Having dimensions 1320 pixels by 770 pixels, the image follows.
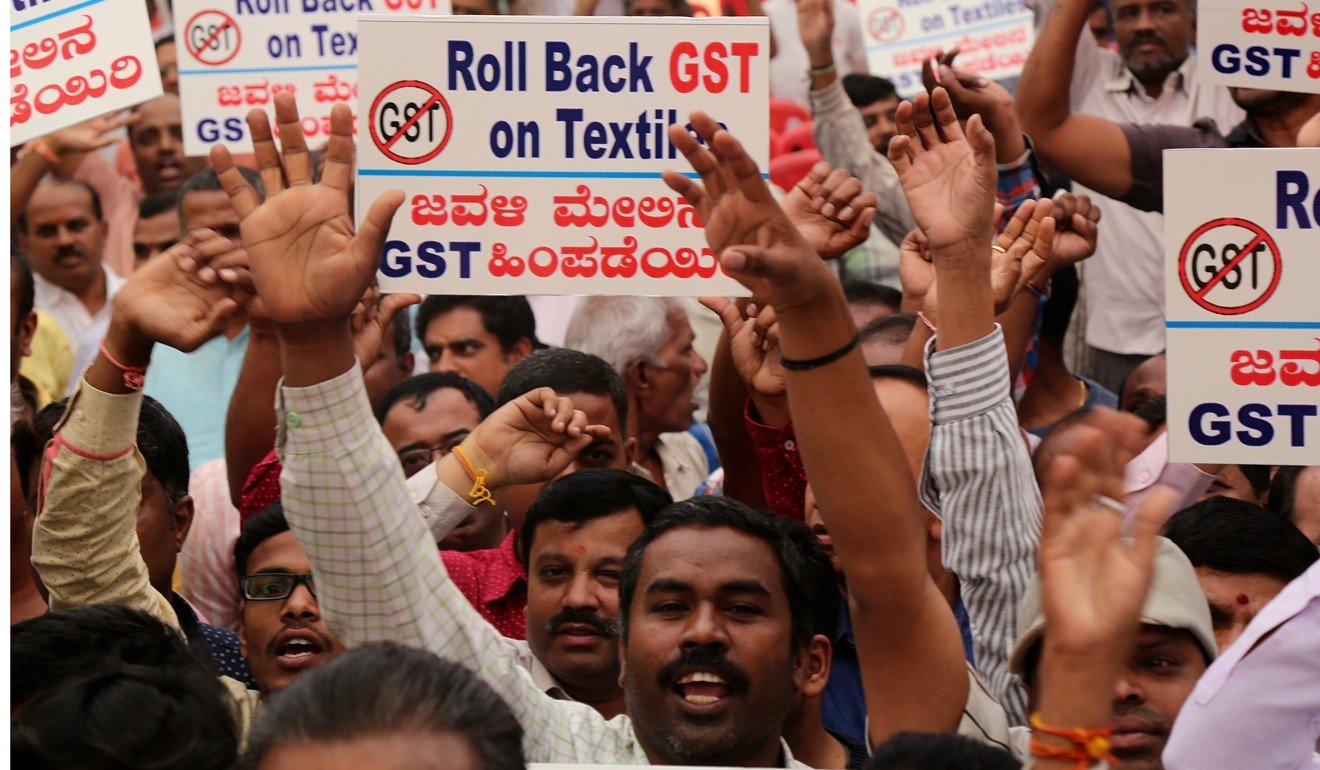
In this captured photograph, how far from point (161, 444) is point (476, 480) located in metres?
0.82

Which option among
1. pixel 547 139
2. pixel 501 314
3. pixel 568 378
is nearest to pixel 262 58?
pixel 501 314

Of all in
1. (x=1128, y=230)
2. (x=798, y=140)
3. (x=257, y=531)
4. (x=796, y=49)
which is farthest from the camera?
(x=796, y=49)

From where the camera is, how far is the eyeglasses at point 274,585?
429cm

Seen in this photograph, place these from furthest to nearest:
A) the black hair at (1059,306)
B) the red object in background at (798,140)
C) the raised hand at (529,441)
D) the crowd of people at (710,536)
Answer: the red object in background at (798,140) < the black hair at (1059,306) < the raised hand at (529,441) < the crowd of people at (710,536)

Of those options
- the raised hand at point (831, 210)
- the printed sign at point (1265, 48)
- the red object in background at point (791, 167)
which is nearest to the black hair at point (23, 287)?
the raised hand at point (831, 210)

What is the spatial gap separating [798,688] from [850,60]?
266 inches

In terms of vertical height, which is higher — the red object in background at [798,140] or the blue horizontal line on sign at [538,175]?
the red object in background at [798,140]

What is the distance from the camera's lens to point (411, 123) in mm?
4254

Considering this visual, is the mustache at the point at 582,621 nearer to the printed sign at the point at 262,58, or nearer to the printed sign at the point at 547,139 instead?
the printed sign at the point at 547,139

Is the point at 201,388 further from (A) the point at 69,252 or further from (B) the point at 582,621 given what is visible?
(B) the point at 582,621

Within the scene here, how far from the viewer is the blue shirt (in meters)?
6.65

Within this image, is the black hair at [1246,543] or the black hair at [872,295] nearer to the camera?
the black hair at [1246,543]

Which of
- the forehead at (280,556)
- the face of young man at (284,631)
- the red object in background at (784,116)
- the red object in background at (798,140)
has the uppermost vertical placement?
the red object in background at (784,116)

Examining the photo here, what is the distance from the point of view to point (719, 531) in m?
3.66
